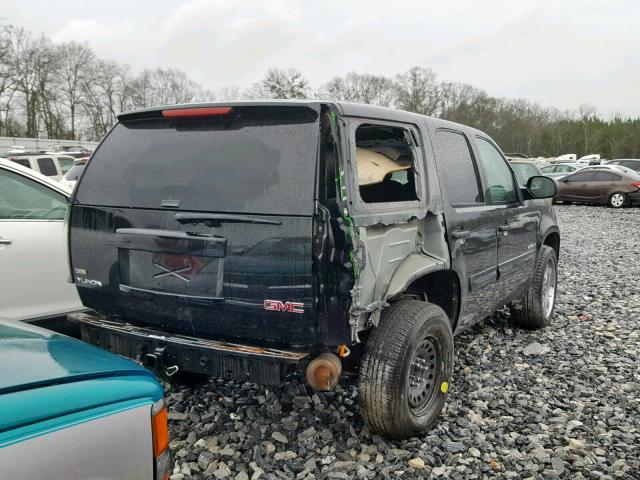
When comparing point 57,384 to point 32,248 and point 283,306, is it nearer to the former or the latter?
point 283,306

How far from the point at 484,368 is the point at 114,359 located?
322 cm

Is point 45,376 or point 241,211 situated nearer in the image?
point 45,376

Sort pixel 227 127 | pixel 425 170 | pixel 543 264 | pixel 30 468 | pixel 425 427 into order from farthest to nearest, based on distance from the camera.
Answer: pixel 543 264 < pixel 425 170 < pixel 425 427 < pixel 227 127 < pixel 30 468

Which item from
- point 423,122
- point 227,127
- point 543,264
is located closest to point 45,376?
point 227,127

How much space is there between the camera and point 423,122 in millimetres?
3568

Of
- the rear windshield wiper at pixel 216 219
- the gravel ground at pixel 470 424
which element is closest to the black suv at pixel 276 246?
the rear windshield wiper at pixel 216 219

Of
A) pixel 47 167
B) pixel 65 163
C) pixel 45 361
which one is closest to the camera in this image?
pixel 45 361

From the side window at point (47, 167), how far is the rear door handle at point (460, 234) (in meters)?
14.6

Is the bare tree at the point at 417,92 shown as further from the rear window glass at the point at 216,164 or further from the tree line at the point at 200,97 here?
the rear window glass at the point at 216,164

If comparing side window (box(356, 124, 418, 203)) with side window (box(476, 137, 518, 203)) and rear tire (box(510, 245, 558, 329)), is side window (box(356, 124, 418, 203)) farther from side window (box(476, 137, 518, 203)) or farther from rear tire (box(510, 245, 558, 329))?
rear tire (box(510, 245, 558, 329))

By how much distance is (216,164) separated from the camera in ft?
9.32

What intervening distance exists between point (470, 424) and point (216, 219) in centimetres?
205

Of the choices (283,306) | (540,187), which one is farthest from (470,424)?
(540,187)

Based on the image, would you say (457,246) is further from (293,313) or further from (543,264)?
(543,264)
